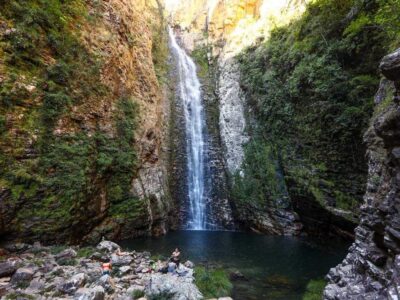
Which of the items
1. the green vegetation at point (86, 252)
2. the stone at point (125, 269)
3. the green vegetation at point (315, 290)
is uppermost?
the green vegetation at point (86, 252)

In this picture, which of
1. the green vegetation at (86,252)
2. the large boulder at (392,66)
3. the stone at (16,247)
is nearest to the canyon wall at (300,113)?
the large boulder at (392,66)

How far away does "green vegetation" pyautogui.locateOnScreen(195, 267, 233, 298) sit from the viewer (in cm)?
782

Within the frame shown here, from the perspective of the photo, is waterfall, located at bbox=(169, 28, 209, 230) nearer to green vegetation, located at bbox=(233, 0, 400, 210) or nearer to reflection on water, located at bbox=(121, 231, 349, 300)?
reflection on water, located at bbox=(121, 231, 349, 300)

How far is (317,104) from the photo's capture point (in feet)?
48.1

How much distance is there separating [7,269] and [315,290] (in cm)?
834

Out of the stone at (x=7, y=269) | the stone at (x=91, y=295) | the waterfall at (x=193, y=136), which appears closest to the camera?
the stone at (x=91, y=295)

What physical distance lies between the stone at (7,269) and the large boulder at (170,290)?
3.40 meters

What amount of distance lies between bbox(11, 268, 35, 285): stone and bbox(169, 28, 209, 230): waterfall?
13397 mm

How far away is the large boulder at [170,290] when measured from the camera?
6695 mm

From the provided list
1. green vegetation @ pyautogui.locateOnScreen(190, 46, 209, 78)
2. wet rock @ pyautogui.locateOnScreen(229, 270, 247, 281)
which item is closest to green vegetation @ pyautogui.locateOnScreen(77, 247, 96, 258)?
wet rock @ pyautogui.locateOnScreen(229, 270, 247, 281)

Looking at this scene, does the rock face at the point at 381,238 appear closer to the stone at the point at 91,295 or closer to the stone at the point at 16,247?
the stone at the point at 91,295

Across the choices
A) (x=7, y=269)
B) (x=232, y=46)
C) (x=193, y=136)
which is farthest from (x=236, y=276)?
(x=232, y=46)

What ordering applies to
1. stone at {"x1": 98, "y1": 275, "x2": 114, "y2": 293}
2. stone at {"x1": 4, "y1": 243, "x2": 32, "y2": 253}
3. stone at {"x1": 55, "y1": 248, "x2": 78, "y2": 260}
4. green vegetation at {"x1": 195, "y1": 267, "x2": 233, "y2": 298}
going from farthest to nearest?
stone at {"x1": 4, "y1": 243, "x2": 32, "y2": 253} < stone at {"x1": 55, "y1": 248, "x2": 78, "y2": 260} < green vegetation at {"x1": 195, "y1": 267, "x2": 233, "y2": 298} < stone at {"x1": 98, "y1": 275, "x2": 114, "y2": 293}

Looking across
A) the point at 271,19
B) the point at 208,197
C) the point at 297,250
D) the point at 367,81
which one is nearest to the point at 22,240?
the point at 297,250
